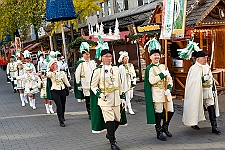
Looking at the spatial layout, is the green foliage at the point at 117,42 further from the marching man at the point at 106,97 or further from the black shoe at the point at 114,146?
the black shoe at the point at 114,146

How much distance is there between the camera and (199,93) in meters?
7.12

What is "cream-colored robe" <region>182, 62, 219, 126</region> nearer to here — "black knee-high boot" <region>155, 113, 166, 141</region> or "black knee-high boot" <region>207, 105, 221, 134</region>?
"black knee-high boot" <region>207, 105, 221, 134</region>

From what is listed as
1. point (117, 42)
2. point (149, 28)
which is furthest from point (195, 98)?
point (117, 42)

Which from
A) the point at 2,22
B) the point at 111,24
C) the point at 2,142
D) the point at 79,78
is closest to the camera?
the point at 2,142

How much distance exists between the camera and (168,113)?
7047 mm

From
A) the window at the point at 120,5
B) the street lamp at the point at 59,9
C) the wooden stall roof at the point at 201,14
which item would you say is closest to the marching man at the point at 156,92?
the wooden stall roof at the point at 201,14

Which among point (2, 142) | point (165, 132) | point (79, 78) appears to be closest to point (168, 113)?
point (165, 132)

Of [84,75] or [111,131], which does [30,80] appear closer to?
[84,75]

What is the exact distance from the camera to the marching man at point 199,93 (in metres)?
7.11

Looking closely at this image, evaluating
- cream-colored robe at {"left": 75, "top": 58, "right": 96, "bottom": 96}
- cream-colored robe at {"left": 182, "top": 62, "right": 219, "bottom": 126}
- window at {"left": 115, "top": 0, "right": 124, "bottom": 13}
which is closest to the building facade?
window at {"left": 115, "top": 0, "right": 124, "bottom": 13}

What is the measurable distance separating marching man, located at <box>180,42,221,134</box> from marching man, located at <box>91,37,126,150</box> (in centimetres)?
159

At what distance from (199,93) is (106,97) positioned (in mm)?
2050

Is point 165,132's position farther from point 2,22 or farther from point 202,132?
point 2,22

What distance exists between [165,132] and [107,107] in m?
1.52
